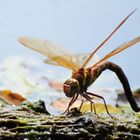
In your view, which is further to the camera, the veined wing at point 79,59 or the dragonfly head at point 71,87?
the veined wing at point 79,59

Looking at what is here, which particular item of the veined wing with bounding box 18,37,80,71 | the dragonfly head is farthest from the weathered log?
the veined wing with bounding box 18,37,80,71

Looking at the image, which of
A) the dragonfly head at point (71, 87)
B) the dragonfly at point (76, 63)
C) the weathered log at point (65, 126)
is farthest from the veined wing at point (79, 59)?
the weathered log at point (65, 126)

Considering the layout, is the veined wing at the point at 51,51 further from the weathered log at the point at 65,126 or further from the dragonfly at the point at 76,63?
the weathered log at the point at 65,126

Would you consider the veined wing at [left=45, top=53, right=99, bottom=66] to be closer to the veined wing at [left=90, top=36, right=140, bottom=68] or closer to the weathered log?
the veined wing at [left=90, top=36, right=140, bottom=68]

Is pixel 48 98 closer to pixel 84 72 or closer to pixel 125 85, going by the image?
pixel 125 85

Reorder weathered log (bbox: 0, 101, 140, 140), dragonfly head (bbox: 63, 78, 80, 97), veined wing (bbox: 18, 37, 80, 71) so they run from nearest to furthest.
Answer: weathered log (bbox: 0, 101, 140, 140), dragonfly head (bbox: 63, 78, 80, 97), veined wing (bbox: 18, 37, 80, 71)

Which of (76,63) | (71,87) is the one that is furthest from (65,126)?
(76,63)
